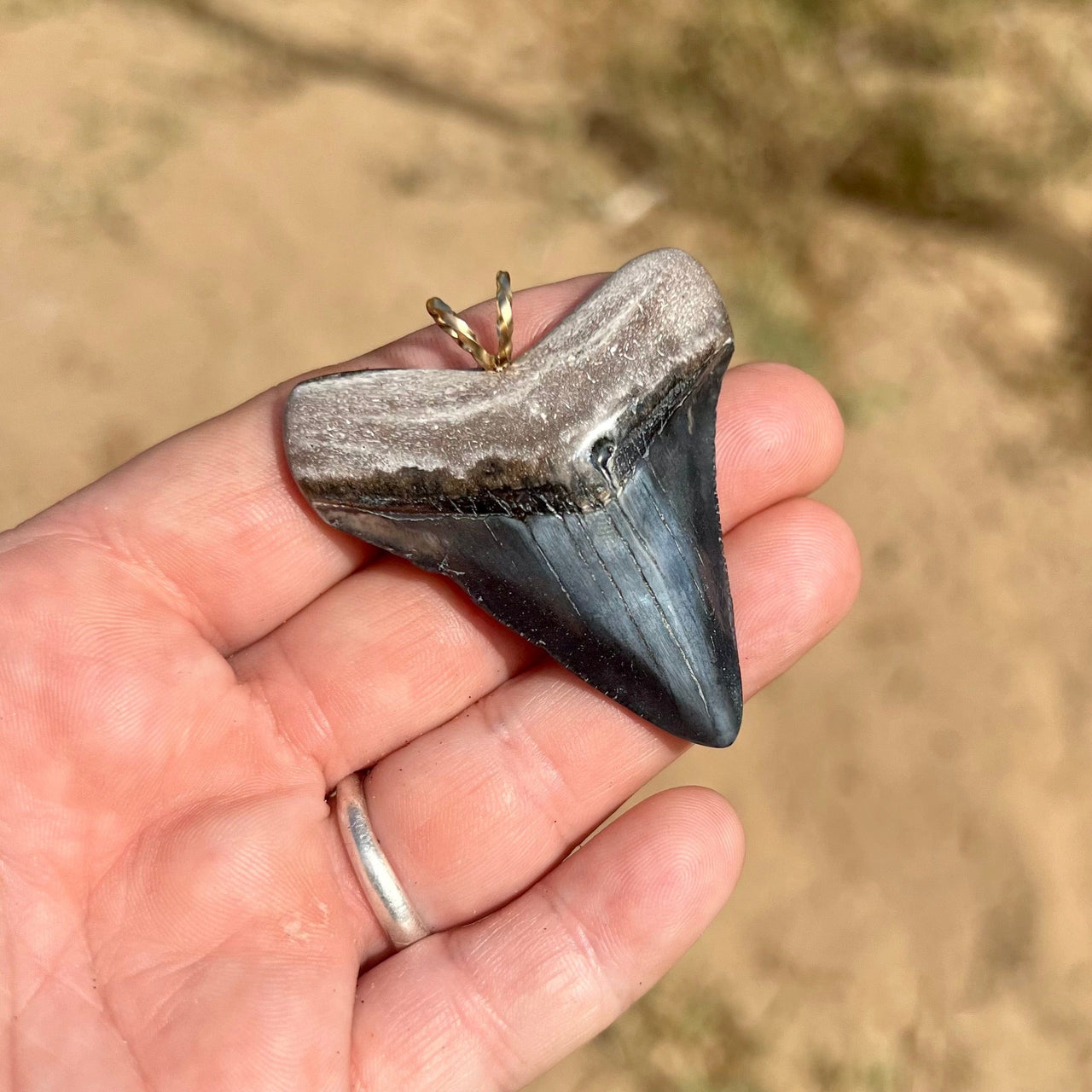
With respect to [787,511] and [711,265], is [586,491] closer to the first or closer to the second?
[787,511]

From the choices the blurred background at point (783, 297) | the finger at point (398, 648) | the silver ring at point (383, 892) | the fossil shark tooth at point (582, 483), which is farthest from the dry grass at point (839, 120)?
the silver ring at point (383, 892)

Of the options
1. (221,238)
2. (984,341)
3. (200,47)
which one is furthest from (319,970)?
(200,47)

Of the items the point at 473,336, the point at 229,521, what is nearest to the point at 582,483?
the point at 473,336

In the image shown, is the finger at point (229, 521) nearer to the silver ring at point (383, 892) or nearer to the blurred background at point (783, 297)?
the silver ring at point (383, 892)

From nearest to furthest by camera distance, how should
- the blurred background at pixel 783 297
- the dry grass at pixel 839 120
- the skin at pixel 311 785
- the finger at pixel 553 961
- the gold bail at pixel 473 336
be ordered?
the skin at pixel 311 785 < the finger at pixel 553 961 < the gold bail at pixel 473 336 < the blurred background at pixel 783 297 < the dry grass at pixel 839 120

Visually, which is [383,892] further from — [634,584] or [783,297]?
[783,297]

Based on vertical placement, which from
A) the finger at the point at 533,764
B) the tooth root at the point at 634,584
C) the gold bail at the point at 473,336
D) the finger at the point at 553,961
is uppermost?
the gold bail at the point at 473,336
